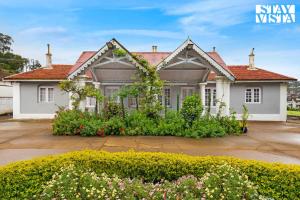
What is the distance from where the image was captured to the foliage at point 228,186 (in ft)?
14.3

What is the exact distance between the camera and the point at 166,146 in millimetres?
9430

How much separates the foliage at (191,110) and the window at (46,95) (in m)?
12.2

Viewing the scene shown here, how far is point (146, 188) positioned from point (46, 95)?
1753 centimetres

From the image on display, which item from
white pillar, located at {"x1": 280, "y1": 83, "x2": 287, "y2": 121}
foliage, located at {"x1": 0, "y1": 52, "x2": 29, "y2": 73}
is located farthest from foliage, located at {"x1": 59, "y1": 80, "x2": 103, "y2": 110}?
foliage, located at {"x1": 0, "y1": 52, "x2": 29, "y2": 73}

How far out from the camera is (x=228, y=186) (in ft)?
14.6

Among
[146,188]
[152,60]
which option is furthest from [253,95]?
[146,188]

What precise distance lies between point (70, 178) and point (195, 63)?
36.7ft

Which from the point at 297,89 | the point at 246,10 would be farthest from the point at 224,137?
the point at 297,89

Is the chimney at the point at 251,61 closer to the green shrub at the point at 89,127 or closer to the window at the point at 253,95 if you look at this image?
the window at the point at 253,95

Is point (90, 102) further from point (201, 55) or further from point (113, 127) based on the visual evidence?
point (201, 55)

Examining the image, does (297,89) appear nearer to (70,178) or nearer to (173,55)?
(173,55)

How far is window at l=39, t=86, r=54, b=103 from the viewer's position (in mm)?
20125

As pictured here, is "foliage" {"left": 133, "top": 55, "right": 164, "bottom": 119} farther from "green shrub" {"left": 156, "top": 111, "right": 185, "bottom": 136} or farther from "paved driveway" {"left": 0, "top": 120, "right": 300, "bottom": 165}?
"paved driveway" {"left": 0, "top": 120, "right": 300, "bottom": 165}

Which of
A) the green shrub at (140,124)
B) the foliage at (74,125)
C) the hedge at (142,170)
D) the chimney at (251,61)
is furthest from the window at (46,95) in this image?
the chimney at (251,61)
